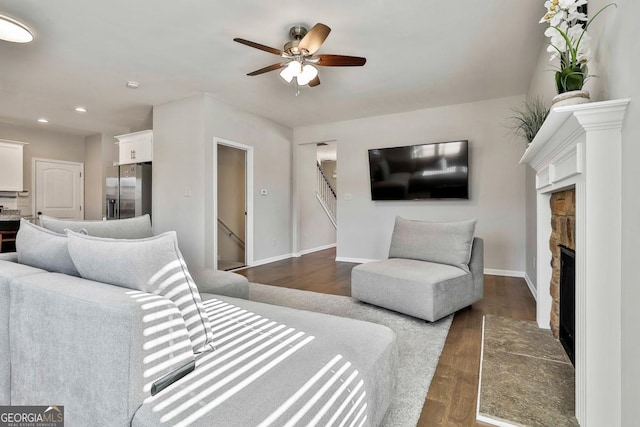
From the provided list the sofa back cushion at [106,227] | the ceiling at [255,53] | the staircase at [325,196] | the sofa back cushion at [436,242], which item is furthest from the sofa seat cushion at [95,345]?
the staircase at [325,196]

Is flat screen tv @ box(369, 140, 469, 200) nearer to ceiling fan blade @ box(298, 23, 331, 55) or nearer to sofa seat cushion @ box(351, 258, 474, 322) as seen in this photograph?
sofa seat cushion @ box(351, 258, 474, 322)

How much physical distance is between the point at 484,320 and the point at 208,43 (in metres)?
3.52

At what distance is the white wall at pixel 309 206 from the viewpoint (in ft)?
21.5

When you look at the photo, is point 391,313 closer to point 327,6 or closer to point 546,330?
point 546,330

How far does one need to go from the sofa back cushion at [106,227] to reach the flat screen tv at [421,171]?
11.9ft

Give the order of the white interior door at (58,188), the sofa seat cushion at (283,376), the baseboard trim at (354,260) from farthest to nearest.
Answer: the white interior door at (58,188)
the baseboard trim at (354,260)
the sofa seat cushion at (283,376)

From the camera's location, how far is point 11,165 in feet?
18.6

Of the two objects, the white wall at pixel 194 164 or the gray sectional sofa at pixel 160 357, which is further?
the white wall at pixel 194 164

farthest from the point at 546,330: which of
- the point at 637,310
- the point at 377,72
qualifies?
the point at 377,72

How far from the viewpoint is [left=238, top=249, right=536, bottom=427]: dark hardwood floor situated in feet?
5.08

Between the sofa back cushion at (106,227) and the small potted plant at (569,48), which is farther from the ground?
the small potted plant at (569,48)

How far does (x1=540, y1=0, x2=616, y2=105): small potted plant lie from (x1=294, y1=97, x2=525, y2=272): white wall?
10.4 feet

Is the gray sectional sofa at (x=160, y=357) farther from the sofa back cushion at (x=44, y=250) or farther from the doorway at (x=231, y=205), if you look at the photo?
the doorway at (x=231, y=205)

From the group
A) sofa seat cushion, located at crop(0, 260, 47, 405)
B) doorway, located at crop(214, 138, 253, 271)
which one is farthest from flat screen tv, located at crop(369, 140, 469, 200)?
sofa seat cushion, located at crop(0, 260, 47, 405)
